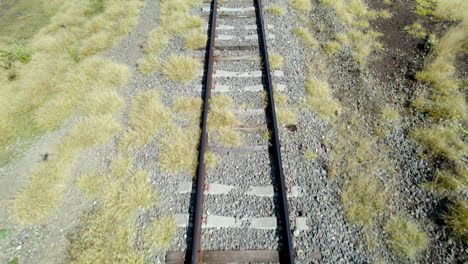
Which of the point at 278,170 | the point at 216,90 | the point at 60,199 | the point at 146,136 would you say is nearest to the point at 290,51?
the point at 216,90

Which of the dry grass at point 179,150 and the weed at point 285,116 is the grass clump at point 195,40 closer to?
the dry grass at point 179,150

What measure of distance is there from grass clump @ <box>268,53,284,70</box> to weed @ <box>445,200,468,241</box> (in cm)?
414

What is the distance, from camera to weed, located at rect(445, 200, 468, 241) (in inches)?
141

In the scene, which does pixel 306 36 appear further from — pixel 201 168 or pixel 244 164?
pixel 201 168

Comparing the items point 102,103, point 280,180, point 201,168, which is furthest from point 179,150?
point 102,103

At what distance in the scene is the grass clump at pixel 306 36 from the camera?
6.84m

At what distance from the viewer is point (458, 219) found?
3678 millimetres

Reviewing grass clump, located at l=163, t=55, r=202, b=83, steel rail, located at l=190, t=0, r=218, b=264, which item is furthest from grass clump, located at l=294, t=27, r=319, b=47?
grass clump, located at l=163, t=55, r=202, b=83

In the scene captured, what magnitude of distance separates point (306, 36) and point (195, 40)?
2.98 m

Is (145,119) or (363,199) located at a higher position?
(145,119)

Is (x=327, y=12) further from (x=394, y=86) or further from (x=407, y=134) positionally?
(x=407, y=134)

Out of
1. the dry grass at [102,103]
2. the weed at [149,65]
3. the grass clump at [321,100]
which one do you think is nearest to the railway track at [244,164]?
the grass clump at [321,100]

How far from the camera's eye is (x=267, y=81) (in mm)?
5688

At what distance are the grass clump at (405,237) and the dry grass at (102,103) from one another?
5294mm
